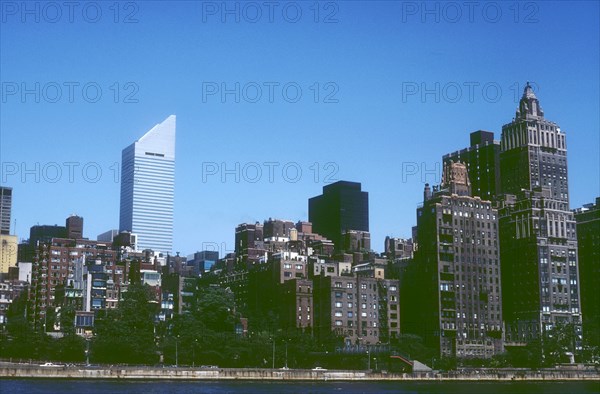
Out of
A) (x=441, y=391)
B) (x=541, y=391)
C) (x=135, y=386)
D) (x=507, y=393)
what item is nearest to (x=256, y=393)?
(x=135, y=386)

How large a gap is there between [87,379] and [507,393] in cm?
8672

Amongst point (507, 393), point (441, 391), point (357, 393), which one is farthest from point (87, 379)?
point (507, 393)

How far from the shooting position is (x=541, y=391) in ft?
643

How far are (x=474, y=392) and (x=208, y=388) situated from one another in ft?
175

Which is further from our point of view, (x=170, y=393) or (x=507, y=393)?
(x=507, y=393)

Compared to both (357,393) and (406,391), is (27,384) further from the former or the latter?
(406,391)

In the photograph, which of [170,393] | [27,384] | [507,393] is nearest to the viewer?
[170,393]

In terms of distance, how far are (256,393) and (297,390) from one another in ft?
51.6

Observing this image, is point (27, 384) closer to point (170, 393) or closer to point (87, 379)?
point (87, 379)

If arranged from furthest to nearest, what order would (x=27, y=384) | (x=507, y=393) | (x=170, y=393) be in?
1. (x=507, y=393)
2. (x=27, y=384)
3. (x=170, y=393)

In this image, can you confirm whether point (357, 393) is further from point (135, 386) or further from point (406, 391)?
point (135, 386)

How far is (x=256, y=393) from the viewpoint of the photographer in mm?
164000

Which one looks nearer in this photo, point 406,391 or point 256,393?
point 256,393

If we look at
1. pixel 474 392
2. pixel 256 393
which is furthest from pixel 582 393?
pixel 256 393
